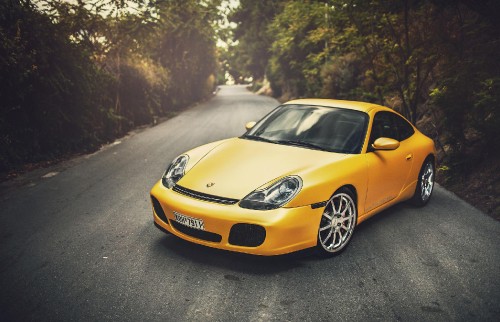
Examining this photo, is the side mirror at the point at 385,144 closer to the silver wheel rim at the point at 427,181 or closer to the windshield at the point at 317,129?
the windshield at the point at 317,129

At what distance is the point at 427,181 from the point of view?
5723 mm

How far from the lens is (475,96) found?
637 centimetres

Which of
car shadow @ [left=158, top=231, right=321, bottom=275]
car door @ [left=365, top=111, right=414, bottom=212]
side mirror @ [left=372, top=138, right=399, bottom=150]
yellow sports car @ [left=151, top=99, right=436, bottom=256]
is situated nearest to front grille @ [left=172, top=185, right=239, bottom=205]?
yellow sports car @ [left=151, top=99, right=436, bottom=256]

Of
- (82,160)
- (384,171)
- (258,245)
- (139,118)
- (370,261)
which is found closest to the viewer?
(258,245)

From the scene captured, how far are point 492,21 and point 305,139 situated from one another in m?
4.08

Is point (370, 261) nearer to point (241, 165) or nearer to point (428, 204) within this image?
point (241, 165)

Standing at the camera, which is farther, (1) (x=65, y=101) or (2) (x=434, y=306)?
(1) (x=65, y=101)

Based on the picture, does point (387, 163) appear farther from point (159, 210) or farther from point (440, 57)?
point (440, 57)

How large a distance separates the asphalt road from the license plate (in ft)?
1.25

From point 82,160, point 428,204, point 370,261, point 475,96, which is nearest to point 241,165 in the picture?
point 370,261

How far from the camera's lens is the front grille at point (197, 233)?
3562 millimetres

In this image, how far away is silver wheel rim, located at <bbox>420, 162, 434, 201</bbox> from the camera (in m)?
5.56

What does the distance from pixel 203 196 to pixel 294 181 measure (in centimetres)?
83

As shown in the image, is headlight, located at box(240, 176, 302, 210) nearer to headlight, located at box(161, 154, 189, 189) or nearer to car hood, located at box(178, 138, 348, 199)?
car hood, located at box(178, 138, 348, 199)
